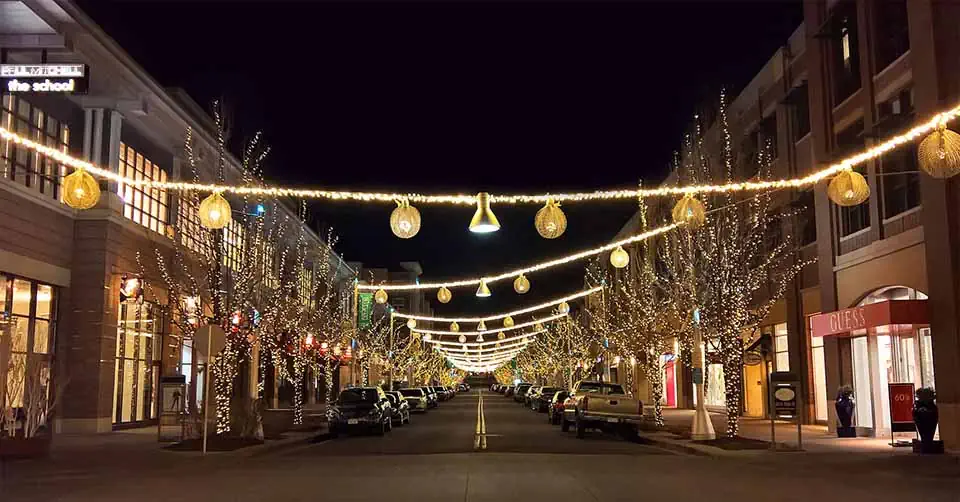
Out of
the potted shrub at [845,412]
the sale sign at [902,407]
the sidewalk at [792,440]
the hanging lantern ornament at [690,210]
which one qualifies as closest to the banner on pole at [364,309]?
the sidewalk at [792,440]

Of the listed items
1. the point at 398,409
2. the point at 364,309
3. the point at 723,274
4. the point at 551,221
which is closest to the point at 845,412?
the point at 723,274

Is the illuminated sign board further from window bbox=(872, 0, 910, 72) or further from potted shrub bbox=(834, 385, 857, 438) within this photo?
potted shrub bbox=(834, 385, 857, 438)

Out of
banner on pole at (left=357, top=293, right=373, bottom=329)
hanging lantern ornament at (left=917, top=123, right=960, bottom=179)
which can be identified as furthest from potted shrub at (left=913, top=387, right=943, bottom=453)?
banner on pole at (left=357, top=293, right=373, bottom=329)

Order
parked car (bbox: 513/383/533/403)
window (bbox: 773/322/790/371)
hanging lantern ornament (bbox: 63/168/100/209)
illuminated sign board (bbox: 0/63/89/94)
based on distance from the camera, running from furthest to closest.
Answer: parked car (bbox: 513/383/533/403), window (bbox: 773/322/790/371), illuminated sign board (bbox: 0/63/89/94), hanging lantern ornament (bbox: 63/168/100/209)

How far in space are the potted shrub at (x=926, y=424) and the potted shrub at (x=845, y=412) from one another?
534cm

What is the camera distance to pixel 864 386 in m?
27.2

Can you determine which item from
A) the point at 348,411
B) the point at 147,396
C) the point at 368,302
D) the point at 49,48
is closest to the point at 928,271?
the point at 348,411

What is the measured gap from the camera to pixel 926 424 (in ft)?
66.7

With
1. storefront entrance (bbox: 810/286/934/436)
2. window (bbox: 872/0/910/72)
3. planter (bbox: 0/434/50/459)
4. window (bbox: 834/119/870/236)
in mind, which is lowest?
planter (bbox: 0/434/50/459)

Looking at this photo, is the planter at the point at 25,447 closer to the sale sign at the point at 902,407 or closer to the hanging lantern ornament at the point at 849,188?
the hanging lantern ornament at the point at 849,188

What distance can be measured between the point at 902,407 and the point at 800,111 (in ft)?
52.8

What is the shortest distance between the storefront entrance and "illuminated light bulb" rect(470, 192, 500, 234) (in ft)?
35.8

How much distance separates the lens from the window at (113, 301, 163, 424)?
3322 centimetres

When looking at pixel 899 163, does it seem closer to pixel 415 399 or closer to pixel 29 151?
pixel 29 151
